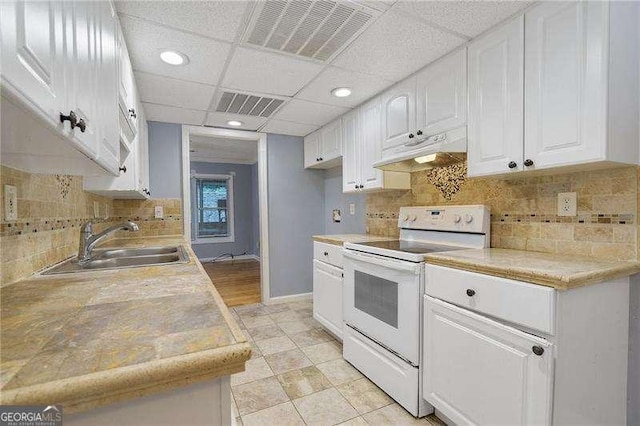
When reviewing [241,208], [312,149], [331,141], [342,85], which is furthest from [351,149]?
[241,208]

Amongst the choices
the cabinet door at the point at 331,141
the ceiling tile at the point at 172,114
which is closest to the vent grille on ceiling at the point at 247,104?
the ceiling tile at the point at 172,114

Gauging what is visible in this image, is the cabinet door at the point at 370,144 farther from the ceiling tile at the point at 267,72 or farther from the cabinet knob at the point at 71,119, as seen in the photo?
the cabinet knob at the point at 71,119

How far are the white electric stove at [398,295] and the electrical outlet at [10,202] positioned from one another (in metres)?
1.66

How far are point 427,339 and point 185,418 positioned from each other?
4.38 ft

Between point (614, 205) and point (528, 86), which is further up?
point (528, 86)

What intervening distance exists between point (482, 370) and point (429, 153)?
4.13 ft

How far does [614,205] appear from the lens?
1.38m

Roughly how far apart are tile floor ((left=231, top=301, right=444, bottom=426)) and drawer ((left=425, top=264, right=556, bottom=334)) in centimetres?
74

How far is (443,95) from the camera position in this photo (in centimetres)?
186

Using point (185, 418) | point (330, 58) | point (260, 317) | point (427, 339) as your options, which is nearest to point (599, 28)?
point (330, 58)

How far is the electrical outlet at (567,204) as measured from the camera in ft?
4.98

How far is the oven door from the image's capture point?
5.36 ft

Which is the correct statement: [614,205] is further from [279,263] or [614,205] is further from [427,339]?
[279,263]

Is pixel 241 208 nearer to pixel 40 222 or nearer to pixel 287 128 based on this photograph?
pixel 287 128
